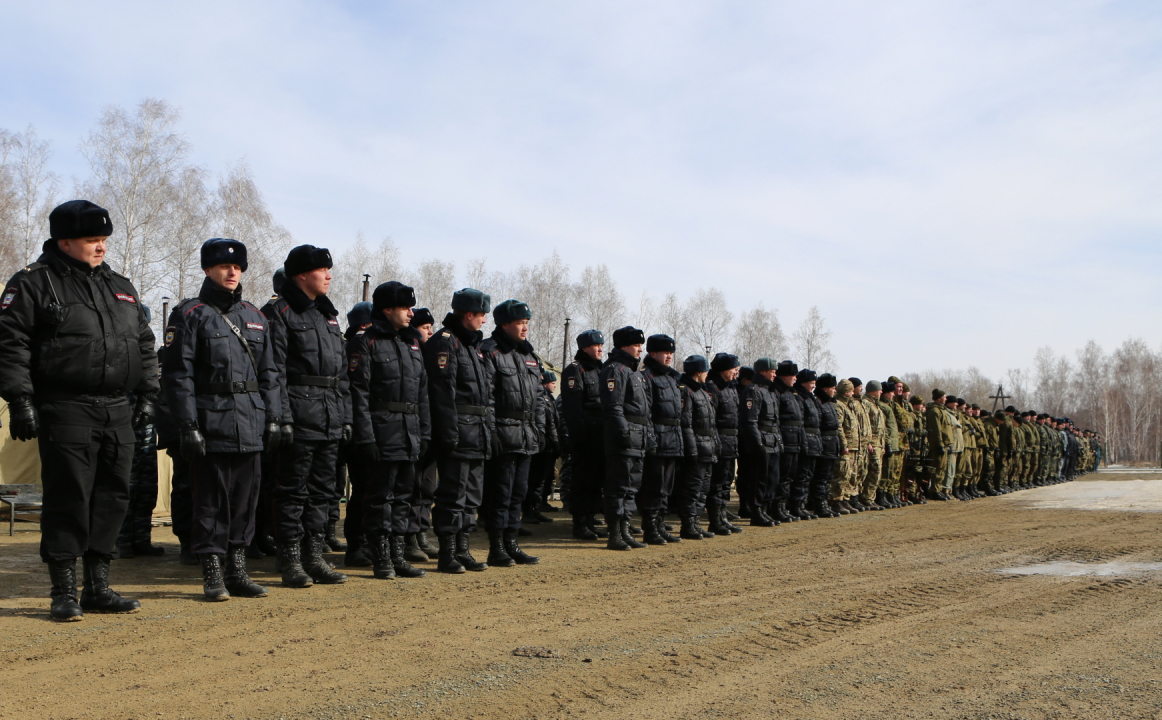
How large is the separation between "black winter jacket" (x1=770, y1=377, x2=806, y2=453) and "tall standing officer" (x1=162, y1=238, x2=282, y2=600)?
8203mm

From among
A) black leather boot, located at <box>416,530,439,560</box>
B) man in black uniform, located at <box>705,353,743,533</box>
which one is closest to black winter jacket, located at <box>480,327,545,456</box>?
black leather boot, located at <box>416,530,439,560</box>

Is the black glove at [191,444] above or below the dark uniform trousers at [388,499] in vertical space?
above

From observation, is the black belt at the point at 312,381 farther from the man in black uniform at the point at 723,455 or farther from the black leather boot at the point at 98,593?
the man in black uniform at the point at 723,455

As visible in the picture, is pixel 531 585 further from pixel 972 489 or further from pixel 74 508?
pixel 972 489

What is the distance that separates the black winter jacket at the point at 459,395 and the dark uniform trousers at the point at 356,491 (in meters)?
0.65

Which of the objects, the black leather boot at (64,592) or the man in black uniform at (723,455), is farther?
the man in black uniform at (723,455)

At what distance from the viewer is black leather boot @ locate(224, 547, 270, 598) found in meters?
5.65

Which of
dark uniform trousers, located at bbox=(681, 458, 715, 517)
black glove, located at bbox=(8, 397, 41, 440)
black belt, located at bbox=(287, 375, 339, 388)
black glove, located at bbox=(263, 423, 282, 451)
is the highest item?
black belt, located at bbox=(287, 375, 339, 388)

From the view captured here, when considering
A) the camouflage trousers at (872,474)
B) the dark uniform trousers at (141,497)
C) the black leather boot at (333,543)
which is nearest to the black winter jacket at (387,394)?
the black leather boot at (333,543)

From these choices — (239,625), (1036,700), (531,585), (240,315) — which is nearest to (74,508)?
(239,625)

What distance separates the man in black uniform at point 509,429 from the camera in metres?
7.49

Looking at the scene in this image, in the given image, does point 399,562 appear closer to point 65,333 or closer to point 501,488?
point 501,488

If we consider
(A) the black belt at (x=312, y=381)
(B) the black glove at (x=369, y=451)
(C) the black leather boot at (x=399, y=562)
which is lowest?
(C) the black leather boot at (x=399, y=562)

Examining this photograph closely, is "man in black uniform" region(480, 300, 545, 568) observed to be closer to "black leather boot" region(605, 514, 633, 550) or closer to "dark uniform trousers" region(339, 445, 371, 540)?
"dark uniform trousers" region(339, 445, 371, 540)
